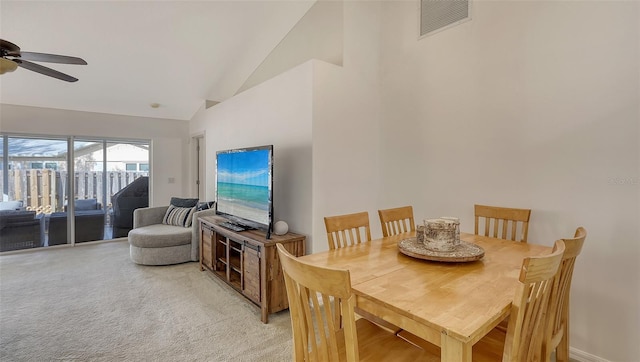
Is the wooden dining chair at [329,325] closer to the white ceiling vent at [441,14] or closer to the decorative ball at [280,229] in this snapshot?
the decorative ball at [280,229]

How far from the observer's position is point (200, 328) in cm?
252

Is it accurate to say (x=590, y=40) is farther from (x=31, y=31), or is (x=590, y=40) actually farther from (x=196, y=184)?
(x=196, y=184)

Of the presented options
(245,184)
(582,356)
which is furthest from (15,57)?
(582,356)

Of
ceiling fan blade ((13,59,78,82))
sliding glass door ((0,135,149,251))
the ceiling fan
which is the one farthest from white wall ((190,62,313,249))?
sliding glass door ((0,135,149,251))

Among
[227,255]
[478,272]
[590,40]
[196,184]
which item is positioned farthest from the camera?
[196,184]

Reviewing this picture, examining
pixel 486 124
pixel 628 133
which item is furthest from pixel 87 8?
pixel 628 133

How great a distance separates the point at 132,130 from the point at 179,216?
7.09 ft

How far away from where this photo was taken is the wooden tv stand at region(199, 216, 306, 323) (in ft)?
8.74

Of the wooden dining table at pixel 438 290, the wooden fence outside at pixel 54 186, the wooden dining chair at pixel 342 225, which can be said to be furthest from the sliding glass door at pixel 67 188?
the wooden dining table at pixel 438 290

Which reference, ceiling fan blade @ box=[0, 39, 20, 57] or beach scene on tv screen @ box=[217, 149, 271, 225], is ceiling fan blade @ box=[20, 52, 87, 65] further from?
beach scene on tv screen @ box=[217, 149, 271, 225]

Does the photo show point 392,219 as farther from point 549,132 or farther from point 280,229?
point 549,132

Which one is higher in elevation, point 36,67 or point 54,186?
point 36,67

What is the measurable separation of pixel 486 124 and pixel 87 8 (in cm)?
401

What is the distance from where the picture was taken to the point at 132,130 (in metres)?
5.57
